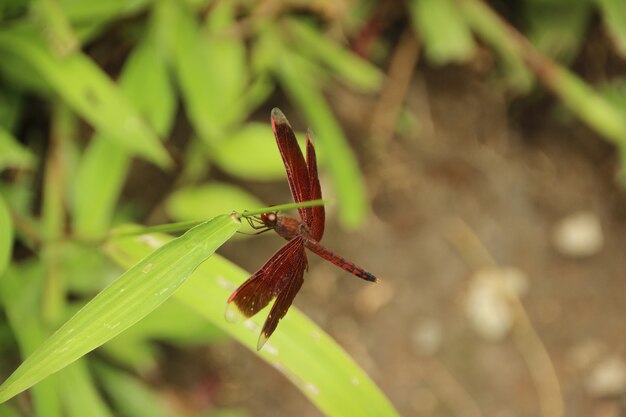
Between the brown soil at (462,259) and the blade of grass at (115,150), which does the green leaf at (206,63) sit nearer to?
the blade of grass at (115,150)

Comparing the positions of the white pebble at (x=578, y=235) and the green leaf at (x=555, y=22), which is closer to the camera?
the green leaf at (x=555, y=22)

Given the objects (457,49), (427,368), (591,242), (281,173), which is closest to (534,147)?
(591,242)

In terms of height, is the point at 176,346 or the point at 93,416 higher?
the point at 93,416

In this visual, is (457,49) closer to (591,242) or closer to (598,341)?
(591,242)

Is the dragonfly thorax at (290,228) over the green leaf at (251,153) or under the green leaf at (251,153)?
over

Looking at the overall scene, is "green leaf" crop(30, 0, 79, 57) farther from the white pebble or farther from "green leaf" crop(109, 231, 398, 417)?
the white pebble

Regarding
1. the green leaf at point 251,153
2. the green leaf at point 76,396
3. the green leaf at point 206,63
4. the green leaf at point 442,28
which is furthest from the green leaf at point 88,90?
the green leaf at point 442,28
